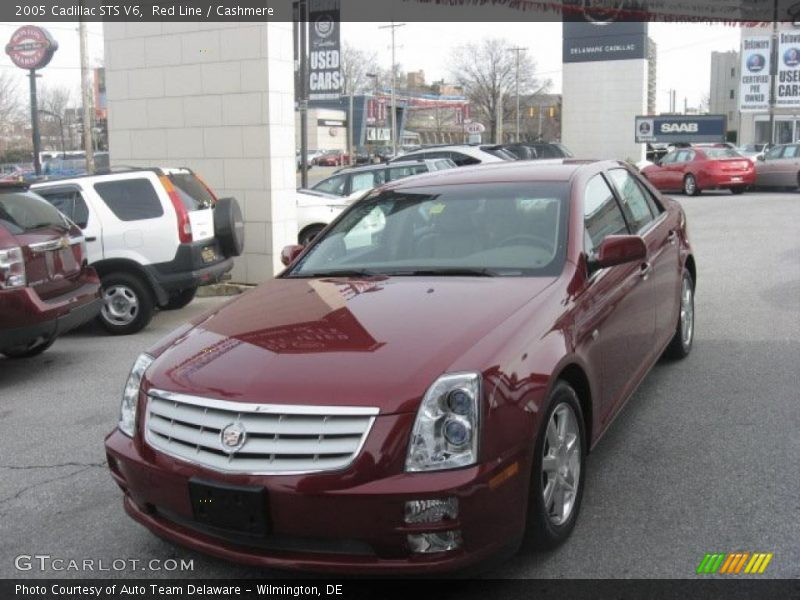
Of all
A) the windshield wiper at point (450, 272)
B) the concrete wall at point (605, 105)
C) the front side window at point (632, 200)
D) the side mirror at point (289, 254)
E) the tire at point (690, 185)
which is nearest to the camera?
the windshield wiper at point (450, 272)

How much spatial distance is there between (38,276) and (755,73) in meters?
40.0

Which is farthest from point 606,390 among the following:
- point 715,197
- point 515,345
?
point 715,197

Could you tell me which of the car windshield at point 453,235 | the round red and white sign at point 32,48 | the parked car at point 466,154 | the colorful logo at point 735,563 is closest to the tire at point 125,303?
the car windshield at point 453,235

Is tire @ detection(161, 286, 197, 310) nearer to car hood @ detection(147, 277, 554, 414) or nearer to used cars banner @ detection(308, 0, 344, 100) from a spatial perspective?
car hood @ detection(147, 277, 554, 414)

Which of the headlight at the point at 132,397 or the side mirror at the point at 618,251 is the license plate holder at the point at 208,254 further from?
the side mirror at the point at 618,251

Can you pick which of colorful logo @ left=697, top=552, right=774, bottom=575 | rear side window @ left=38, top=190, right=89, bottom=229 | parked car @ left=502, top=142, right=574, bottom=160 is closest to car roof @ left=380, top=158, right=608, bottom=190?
colorful logo @ left=697, top=552, right=774, bottom=575

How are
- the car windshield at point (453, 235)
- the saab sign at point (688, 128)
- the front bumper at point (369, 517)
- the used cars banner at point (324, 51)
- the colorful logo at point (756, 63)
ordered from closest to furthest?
1. the front bumper at point (369, 517)
2. the car windshield at point (453, 235)
3. the used cars banner at point (324, 51)
4. the saab sign at point (688, 128)
5. the colorful logo at point (756, 63)

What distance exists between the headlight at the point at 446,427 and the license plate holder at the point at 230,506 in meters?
0.54

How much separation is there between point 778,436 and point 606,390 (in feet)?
4.39

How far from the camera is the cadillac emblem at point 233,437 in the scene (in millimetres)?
2904

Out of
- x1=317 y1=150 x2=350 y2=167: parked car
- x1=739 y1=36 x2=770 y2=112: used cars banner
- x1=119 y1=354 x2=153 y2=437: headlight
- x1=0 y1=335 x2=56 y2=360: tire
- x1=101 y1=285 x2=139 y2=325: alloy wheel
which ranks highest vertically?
x1=739 y1=36 x2=770 y2=112: used cars banner

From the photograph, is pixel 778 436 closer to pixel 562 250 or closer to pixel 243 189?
pixel 562 250

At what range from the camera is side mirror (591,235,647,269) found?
4.01 meters

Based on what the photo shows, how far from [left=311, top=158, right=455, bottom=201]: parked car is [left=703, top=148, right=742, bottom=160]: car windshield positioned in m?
13.0
